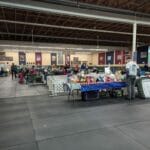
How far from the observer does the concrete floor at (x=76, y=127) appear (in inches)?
104

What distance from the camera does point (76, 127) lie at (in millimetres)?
3342

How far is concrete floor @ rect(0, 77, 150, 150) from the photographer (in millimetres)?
2633

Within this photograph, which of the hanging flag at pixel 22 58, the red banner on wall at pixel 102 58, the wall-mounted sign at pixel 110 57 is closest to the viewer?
the wall-mounted sign at pixel 110 57

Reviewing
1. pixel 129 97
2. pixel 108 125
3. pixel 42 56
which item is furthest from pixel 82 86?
pixel 42 56

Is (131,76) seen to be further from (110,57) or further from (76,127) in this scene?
(110,57)

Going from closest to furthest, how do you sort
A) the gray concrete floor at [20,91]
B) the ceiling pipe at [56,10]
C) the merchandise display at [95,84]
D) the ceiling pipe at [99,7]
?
the ceiling pipe at [56,10] < the merchandise display at [95,84] < the ceiling pipe at [99,7] < the gray concrete floor at [20,91]

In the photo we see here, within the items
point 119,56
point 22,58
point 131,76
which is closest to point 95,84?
point 131,76

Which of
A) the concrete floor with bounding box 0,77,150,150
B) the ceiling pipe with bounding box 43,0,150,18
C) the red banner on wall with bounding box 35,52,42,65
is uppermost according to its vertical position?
the ceiling pipe with bounding box 43,0,150,18

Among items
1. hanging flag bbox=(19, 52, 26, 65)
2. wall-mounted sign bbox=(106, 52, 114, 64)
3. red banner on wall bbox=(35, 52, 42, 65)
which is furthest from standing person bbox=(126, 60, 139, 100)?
hanging flag bbox=(19, 52, 26, 65)

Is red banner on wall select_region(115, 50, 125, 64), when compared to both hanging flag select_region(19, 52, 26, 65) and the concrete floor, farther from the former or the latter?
the concrete floor

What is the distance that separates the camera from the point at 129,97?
5758 mm

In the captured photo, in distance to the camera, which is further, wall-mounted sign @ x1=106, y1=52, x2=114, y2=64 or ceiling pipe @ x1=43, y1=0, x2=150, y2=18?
wall-mounted sign @ x1=106, y1=52, x2=114, y2=64

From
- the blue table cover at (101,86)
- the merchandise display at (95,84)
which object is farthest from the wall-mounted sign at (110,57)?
the blue table cover at (101,86)

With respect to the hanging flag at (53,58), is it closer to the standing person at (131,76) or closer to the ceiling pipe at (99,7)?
the ceiling pipe at (99,7)
